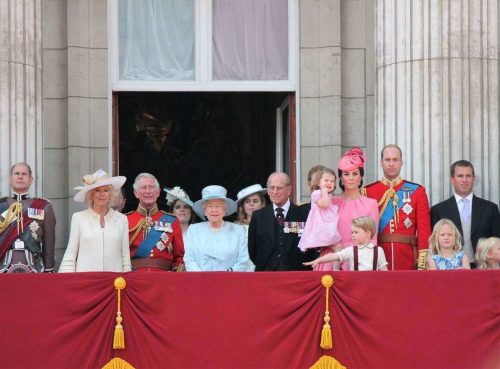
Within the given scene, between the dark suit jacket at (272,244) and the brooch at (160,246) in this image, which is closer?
the dark suit jacket at (272,244)

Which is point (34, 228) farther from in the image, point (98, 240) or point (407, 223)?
point (407, 223)

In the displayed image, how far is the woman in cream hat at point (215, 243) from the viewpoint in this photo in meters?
13.3

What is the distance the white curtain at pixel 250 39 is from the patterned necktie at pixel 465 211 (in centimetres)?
312

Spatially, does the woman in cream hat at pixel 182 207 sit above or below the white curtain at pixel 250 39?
below

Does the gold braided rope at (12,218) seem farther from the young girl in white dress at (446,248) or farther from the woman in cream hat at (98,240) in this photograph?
the young girl in white dress at (446,248)

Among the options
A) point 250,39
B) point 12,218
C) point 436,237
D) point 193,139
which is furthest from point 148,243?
point 193,139

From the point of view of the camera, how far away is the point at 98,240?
42.2 feet

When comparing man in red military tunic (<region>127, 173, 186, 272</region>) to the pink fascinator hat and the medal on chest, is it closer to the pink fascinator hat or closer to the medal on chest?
the pink fascinator hat

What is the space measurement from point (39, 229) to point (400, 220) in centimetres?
345

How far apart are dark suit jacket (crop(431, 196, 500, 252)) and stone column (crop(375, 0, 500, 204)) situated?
102cm

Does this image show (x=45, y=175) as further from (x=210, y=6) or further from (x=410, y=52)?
(x=410, y=52)

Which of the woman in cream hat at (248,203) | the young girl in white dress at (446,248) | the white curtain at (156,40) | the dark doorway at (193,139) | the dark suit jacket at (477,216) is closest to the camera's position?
the young girl in white dress at (446,248)

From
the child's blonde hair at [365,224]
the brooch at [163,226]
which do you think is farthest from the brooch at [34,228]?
the child's blonde hair at [365,224]

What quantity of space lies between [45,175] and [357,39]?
380 cm
